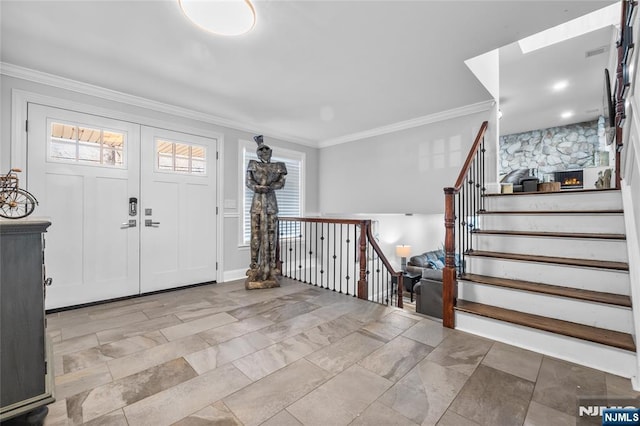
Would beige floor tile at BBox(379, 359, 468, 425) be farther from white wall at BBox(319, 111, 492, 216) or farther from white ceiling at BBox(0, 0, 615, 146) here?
white wall at BBox(319, 111, 492, 216)

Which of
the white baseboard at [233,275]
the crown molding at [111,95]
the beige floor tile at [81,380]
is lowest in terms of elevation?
the beige floor tile at [81,380]

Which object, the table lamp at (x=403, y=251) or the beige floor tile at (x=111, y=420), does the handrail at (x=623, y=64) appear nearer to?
the table lamp at (x=403, y=251)

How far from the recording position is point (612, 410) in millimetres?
1424

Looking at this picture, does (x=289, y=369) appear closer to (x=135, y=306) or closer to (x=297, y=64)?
(x=135, y=306)

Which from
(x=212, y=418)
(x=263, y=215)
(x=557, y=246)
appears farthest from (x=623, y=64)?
(x=212, y=418)

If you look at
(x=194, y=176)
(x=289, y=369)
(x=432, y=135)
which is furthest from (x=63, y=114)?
(x=432, y=135)

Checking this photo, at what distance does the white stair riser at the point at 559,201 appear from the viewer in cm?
264

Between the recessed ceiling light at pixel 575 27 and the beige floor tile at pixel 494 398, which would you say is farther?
the recessed ceiling light at pixel 575 27

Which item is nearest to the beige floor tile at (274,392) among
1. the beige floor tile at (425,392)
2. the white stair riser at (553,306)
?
the beige floor tile at (425,392)

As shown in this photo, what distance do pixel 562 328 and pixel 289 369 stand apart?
2.01 m

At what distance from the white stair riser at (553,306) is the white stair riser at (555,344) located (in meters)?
0.24

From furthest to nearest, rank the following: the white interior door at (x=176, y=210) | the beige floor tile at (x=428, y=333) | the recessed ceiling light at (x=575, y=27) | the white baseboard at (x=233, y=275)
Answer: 1. the white baseboard at (x=233, y=275)
2. the white interior door at (x=176, y=210)
3. the recessed ceiling light at (x=575, y=27)
4. the beige floor tile at (x=428, y=333)

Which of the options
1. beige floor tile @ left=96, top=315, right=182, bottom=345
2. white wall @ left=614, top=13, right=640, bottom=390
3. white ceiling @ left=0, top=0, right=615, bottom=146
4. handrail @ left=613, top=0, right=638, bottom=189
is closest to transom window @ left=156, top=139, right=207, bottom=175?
white ceiling @ left=0, top=0, right=615, bottom=146

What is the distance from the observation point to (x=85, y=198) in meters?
3.18
